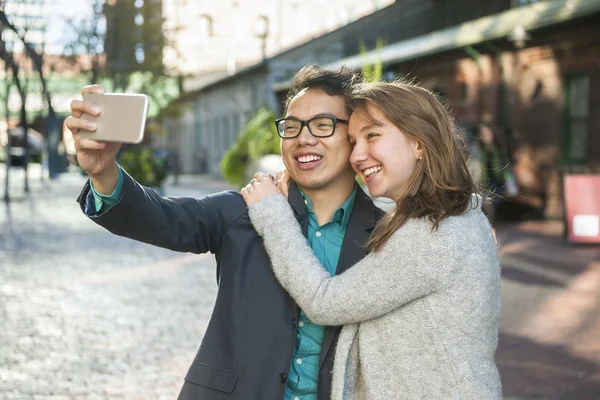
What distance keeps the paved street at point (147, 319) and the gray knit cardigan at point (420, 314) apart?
358 centimetres

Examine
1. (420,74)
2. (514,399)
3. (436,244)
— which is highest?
(420,74)

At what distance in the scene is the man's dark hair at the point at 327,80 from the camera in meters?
3.10

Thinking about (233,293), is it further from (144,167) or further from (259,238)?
(144,167)

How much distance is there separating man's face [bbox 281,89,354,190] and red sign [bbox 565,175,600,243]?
1142cm

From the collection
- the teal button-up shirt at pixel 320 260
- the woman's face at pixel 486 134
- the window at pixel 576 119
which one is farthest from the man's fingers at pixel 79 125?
the window at pixel 576 119

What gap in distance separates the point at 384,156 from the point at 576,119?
17374mm

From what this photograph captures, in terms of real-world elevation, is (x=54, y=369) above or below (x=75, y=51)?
below

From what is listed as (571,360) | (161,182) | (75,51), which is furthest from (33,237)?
(75,51)

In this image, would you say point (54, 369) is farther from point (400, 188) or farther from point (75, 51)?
point (75, 51)

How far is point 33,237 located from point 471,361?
14.6m

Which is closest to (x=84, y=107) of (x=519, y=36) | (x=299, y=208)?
(x=299, y=208)

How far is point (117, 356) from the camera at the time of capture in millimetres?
7016

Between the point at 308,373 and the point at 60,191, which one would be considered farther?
the point at 60,191

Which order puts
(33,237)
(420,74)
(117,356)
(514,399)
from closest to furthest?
(514,399), (117,356), (33,237), (420,74)
